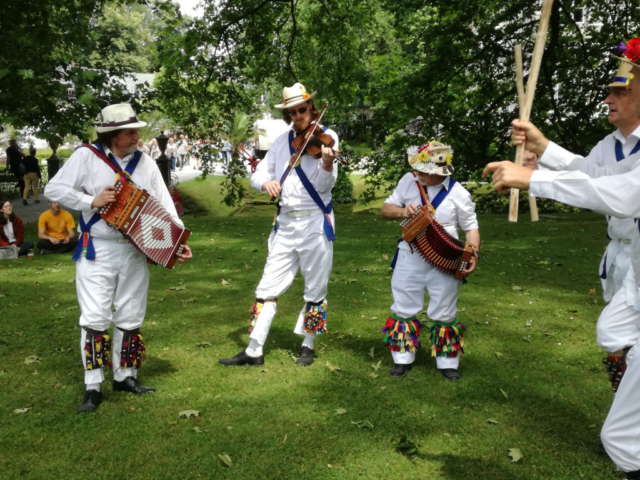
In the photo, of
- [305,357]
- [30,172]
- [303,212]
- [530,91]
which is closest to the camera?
[530,91]

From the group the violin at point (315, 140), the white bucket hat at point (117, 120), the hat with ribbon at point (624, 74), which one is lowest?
the violin at point (315, 140)

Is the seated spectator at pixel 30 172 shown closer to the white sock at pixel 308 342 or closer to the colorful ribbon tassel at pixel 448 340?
the white sock at pixel 308 342

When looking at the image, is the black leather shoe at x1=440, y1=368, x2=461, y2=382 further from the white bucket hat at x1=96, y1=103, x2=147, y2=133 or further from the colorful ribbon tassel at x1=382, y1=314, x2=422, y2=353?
the white bucket hat at x1=96, y1=103, x2=147, y2=133

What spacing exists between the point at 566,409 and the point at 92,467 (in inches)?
150

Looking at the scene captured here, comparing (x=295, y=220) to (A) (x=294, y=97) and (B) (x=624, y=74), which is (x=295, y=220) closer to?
(A) (x=294, y=97)

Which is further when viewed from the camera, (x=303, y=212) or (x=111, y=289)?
(x=303, y=212)

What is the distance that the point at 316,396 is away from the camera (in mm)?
5637

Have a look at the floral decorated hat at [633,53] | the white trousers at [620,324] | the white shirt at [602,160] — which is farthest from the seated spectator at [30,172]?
the floral decorated hat at [633,53]

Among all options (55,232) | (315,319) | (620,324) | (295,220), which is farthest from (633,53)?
(55,232)

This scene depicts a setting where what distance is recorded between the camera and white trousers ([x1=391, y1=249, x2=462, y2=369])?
5.92 meters

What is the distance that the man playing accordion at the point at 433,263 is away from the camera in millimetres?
5832

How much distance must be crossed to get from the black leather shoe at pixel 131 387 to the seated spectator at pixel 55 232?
8236mm

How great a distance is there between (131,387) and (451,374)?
297cm

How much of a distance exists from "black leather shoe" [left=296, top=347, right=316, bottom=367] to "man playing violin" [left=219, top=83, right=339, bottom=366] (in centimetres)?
1
